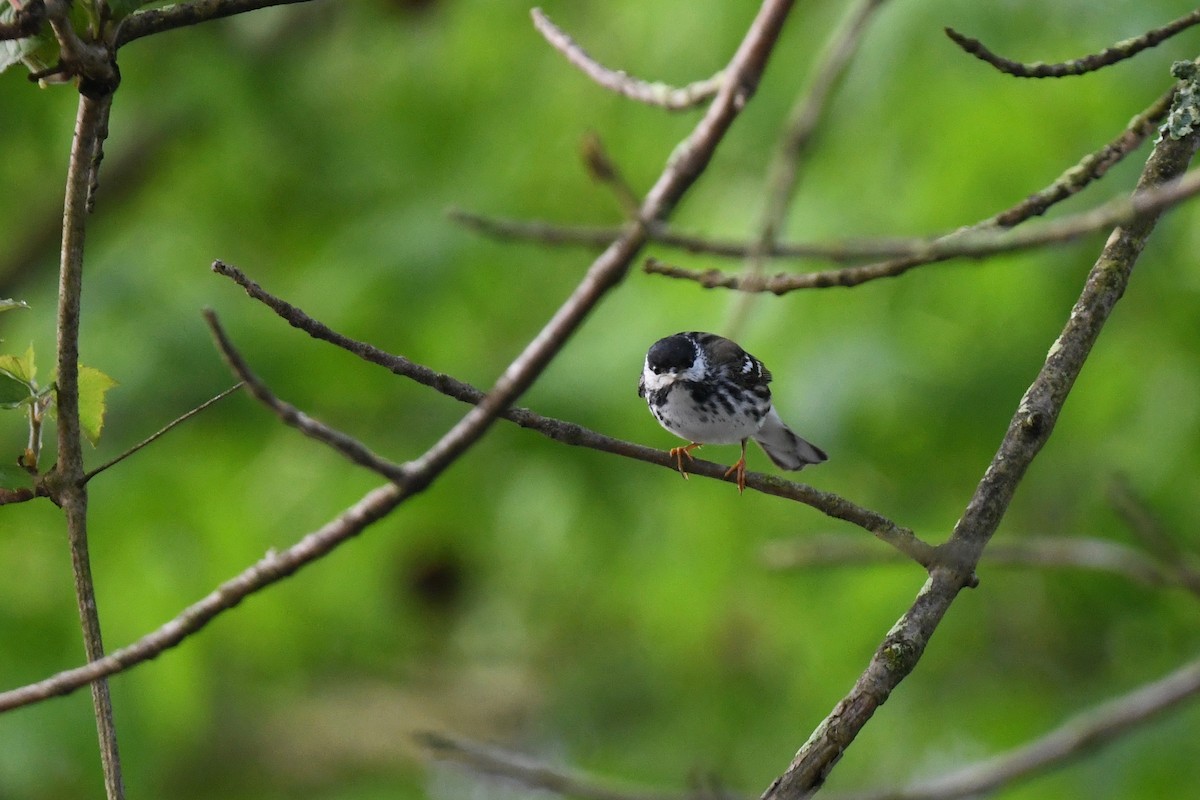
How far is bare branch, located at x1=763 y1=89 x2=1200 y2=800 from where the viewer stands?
181 centimetres

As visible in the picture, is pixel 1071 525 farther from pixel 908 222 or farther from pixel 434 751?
pixel 434 751

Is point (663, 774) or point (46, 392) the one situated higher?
point (663, 774)

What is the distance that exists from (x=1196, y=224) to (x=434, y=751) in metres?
4.17

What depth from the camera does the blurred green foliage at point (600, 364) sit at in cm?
493

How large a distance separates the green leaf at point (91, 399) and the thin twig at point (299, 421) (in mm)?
884

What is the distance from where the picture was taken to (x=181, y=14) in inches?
73.4

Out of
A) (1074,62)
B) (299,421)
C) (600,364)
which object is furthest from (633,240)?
(600,364)

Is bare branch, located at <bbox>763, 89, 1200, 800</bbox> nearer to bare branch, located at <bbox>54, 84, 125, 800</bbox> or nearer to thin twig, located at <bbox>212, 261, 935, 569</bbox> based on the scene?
thin twig, located at <bbox>212, 261, 935, 569</bbox>

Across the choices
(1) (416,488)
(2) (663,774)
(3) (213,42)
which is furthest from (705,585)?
(1) (416,488)

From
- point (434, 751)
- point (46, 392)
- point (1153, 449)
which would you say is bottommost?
point (434, 751)

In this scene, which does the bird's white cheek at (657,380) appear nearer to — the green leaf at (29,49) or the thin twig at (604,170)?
the green leaf at (29,49)

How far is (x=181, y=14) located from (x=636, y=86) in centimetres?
68

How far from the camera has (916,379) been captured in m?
4.93

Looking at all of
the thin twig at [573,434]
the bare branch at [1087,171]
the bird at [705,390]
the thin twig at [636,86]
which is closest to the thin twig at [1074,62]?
the bare branch at [1087,171]
